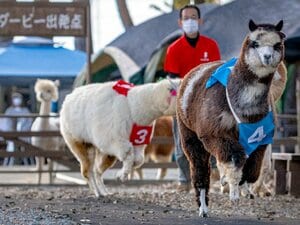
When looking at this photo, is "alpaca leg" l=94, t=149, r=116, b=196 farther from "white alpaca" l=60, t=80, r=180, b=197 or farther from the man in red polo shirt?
the man in red polo shirt

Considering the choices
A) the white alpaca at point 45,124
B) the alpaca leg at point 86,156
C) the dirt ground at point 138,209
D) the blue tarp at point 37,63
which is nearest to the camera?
the dirt ground at point 138,209

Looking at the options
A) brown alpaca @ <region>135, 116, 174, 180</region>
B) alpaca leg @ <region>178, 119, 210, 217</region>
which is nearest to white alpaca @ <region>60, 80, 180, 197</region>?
alpaca leg @ <region>178, 119, 210, 217</region>

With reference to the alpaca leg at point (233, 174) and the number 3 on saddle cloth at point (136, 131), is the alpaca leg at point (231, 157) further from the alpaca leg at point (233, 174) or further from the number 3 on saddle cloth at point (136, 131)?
the number 3 on saddle cloth at point (136, 131)

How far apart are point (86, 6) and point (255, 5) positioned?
3416 millimetres

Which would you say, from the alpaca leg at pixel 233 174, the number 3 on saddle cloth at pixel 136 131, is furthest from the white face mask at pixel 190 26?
the alpaca leg at pixel 233 174

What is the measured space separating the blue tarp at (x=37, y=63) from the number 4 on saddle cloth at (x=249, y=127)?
1642 cm

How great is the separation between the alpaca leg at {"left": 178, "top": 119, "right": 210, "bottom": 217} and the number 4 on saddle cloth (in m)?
0.64

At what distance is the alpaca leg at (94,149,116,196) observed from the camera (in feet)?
38.8

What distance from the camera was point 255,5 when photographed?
1661 cm

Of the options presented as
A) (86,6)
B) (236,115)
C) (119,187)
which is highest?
→ (86,6)

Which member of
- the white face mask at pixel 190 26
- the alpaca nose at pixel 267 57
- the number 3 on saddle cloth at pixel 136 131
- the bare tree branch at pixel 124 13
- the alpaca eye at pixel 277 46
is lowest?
the number 3 on saddle cloth at pixel 136 131

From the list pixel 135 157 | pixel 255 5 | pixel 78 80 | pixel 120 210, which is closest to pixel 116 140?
pixel 135 157

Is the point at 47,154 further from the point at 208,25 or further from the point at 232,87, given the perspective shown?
the point at 232,87

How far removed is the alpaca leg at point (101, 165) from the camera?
11.8m
